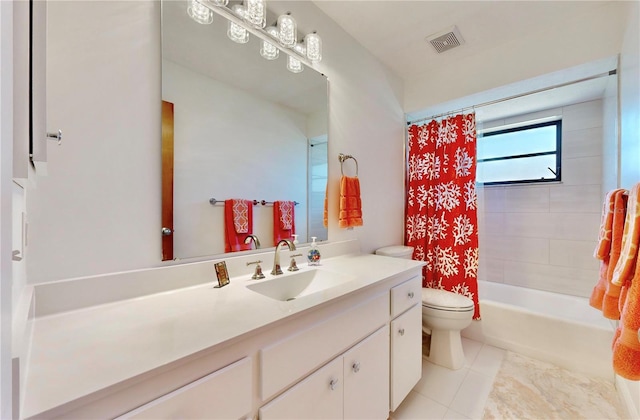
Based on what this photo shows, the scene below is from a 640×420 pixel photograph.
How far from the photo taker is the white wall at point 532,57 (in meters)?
1.59

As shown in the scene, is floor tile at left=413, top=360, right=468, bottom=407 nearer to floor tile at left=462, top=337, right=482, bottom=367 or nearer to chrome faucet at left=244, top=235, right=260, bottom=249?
floor tile at left=462, top=337, right=482, bottom=367

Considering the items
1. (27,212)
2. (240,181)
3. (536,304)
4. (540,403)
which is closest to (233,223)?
(240,181)

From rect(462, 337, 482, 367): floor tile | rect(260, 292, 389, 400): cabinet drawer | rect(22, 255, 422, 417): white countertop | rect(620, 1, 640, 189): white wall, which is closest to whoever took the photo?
rect(22, 255, 422, 417): white countertop

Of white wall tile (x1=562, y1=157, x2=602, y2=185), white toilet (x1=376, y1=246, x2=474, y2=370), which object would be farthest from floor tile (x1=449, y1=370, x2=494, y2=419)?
A: white wall tile (x1=562, y1=157, x2=602, y2=185)

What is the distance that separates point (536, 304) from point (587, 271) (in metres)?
0.51

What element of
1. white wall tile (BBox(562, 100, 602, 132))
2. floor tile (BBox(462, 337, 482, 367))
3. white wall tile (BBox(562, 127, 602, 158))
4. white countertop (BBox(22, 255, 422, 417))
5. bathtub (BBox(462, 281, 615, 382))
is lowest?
floor tile (BBox(462, 337, 482, 367))

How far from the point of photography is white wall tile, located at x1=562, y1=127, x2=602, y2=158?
7.43 ft

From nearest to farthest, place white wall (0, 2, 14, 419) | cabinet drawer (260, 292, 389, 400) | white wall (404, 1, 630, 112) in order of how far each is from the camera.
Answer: white wall (0, 2, 14, 419) → cabinet drawer (260, 292, 389, 400) → white wall (404, 1, 630, 112)

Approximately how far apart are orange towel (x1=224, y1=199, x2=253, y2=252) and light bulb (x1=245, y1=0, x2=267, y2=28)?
3.01 ft

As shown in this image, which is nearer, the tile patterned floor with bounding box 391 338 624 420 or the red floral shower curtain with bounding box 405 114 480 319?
the tile patterned floor with bounding box 391 338 624 420

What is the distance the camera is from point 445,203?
2256 mm

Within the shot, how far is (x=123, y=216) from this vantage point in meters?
0.93

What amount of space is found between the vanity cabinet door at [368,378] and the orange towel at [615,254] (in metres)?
0.87

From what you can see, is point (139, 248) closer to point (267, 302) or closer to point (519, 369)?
point (267, 302)
